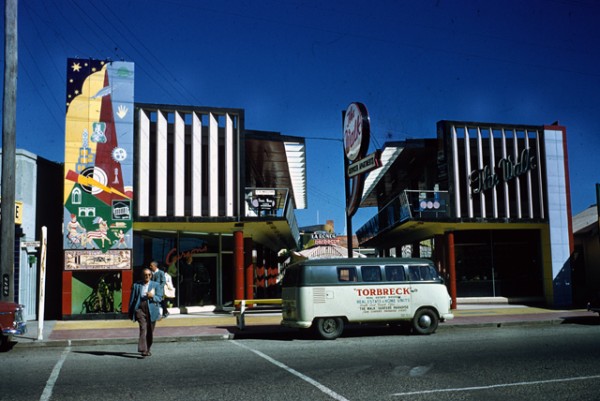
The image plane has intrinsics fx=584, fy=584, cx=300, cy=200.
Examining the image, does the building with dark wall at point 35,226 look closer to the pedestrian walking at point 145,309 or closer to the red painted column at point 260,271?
the pedestrian walking at point 145,309

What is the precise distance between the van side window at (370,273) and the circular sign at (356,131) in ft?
12.4

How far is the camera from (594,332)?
45.5 feet

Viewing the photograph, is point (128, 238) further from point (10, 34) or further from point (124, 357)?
point (124, 357)

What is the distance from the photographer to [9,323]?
1172 centimetres

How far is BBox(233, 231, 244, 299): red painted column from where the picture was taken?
20.8 metres

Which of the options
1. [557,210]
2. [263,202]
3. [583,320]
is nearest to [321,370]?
[583,320]

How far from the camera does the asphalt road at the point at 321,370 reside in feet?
23.7

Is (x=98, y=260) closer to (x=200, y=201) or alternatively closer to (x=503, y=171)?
(x=200, y=201)

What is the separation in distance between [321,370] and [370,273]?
224 inches

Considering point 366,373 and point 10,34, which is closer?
point 366,373

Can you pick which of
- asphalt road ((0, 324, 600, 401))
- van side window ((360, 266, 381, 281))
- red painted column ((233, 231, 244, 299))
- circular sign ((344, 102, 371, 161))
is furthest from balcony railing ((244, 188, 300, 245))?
asphalt road ((0, 324, 600, 401))

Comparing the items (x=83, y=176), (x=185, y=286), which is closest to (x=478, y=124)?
(x=185, y=286)

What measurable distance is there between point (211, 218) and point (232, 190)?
1.27 meters

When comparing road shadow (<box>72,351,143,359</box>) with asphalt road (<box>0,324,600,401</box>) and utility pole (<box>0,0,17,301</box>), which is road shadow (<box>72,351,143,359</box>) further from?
utility pole (<box>0,0,17,301</box>)
